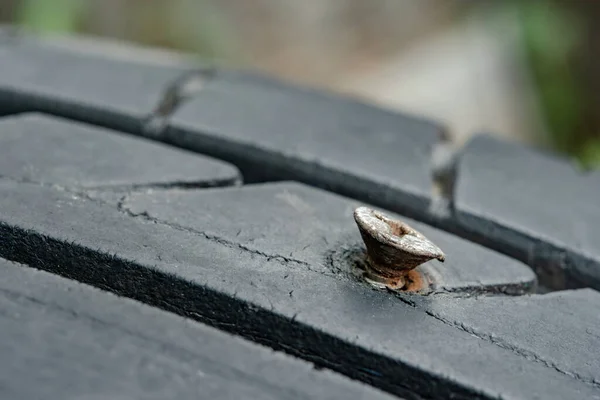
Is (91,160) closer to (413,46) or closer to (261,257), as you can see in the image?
(261,257)

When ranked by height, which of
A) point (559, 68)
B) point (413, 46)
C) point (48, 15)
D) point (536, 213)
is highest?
point (536, 213)

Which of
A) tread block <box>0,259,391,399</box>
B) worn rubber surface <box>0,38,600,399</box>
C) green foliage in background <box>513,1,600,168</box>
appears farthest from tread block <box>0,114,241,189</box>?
green foliage in background <box>513,1,600,168</box>

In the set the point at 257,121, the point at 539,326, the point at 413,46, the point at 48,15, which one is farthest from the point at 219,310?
the point at 413,46

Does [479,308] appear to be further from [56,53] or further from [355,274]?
[56,53]

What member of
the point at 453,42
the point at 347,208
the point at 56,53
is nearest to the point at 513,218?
the point at 347,208

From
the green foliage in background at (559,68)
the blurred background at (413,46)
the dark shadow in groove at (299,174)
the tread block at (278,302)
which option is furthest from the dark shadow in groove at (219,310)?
the green foliage in background at (559,68)

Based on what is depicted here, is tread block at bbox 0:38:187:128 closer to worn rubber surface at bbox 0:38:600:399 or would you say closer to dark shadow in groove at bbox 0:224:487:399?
worn rubber surface at bbox 0:38:600:399

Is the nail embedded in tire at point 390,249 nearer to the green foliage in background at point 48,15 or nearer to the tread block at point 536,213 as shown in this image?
the tread block at point 536,213
